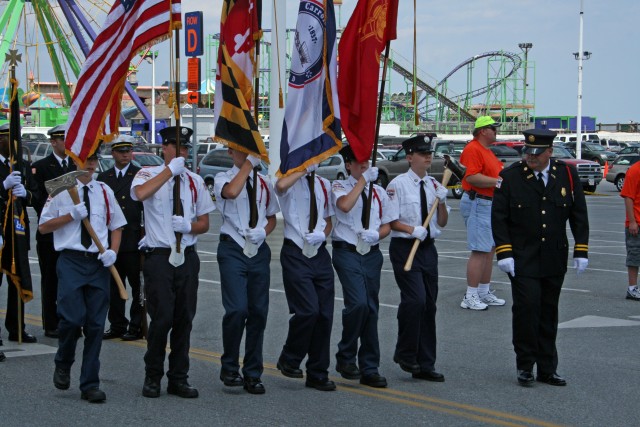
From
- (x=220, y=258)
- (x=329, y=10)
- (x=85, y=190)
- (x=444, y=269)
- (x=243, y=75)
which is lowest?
(x=444, y=269)

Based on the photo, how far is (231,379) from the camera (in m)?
7.69

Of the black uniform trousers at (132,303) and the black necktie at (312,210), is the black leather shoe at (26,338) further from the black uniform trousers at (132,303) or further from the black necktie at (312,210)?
the black necktie at (312,210)

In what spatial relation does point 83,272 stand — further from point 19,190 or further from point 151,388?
point 19,190

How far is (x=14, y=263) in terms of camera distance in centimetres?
943

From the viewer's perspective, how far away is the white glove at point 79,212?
7.48m

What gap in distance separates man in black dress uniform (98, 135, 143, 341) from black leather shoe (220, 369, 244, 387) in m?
2.37

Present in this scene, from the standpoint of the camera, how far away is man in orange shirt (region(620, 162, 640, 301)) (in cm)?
1236

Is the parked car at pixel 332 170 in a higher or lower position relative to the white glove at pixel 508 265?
lower

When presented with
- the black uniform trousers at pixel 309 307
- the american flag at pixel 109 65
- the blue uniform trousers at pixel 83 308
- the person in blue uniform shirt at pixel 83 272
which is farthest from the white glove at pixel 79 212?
the black uniform trousers at pixel 309 307

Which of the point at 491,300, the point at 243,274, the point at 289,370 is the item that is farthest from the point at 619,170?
the point at 243,274

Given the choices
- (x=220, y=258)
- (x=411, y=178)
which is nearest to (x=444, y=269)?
(x=411, y=178)

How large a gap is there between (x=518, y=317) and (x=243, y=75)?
2.87 metres

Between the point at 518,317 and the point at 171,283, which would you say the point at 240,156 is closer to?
the point at 171,283

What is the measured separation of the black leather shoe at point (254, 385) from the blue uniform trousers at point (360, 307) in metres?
0.81
